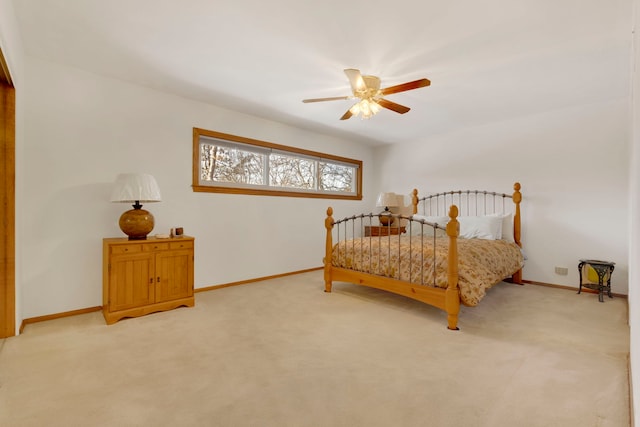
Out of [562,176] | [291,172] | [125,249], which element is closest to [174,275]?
[125,249]

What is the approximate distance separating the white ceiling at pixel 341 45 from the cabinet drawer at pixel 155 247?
168cm

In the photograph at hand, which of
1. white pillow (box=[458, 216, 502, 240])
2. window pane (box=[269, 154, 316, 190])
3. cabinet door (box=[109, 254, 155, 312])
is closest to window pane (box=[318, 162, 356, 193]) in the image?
window pane (box=[269, 154, 316, 190])

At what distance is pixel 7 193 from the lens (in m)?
2.24

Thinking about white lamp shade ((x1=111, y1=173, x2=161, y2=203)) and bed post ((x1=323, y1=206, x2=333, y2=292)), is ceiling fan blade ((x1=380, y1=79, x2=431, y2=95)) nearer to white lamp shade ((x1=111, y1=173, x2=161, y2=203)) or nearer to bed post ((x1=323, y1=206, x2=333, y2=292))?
bed post ((x1=323, y1=206, x2=333, y2=292))

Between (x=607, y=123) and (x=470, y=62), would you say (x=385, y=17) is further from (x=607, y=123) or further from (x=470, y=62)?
(x=607, y=123)

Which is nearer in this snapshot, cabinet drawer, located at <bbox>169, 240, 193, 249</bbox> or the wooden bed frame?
the wooden bed frame

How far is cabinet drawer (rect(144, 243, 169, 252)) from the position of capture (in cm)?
286

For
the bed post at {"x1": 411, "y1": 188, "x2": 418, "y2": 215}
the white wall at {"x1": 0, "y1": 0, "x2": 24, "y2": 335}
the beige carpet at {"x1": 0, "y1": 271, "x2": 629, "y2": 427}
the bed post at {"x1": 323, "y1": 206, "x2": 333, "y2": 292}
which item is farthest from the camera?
the bed post at {"x1": 411, "y1": 188, "x2": 418, "y2": 215}

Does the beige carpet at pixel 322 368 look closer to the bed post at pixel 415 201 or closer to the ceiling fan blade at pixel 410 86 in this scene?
the ceiling fan blade at pixel 410 86

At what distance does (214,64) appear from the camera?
2764 mm

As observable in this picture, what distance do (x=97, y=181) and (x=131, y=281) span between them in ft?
3.57

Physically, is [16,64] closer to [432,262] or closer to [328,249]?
[328,249]

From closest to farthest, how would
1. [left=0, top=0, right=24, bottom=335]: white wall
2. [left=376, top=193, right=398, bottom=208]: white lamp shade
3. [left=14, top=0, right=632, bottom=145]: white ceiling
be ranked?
[left=0, top=0, right=24, bottom=335]: white wall
[left=14, top=0, right=632, bottom=145]: white ceiling
[left=376, top=193, right=398, bottom=208]: white lamp shade

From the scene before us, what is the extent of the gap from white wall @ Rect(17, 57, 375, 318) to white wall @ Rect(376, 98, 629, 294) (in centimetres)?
351
